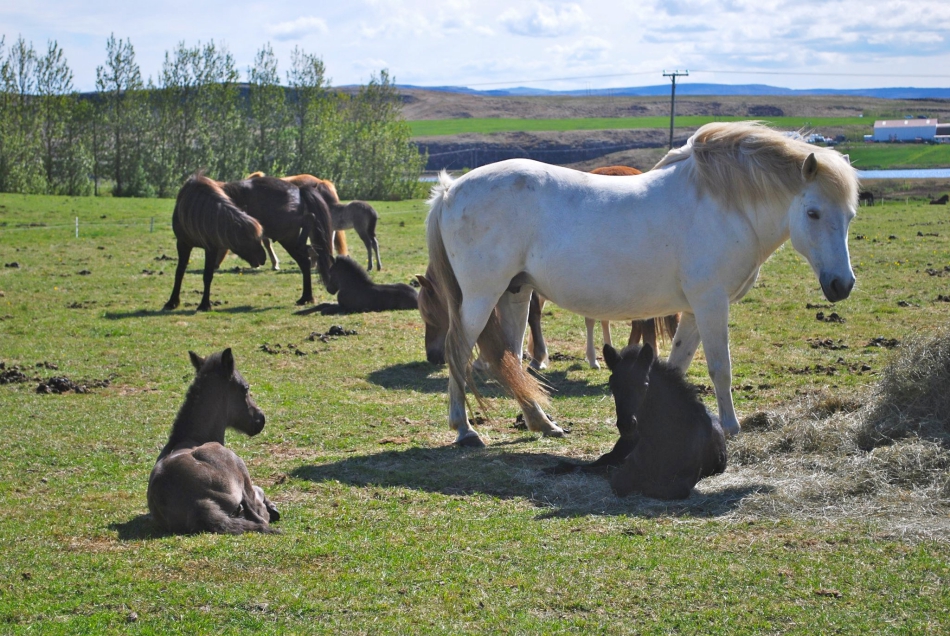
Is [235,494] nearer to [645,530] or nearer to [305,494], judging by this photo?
[305,494]

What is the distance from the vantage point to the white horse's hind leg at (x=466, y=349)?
738 centimetres

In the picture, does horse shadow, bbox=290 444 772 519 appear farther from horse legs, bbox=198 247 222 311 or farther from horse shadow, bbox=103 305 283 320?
horse legs, bbox=198 247 222 311

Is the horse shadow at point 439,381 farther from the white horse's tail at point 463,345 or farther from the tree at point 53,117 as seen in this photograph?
the tree at point 53,117

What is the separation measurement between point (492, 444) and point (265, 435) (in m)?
2.00

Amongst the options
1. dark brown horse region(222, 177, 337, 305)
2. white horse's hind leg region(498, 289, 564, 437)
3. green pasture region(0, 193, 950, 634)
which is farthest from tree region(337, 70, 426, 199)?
white horse's hind leg region(498, 289, 564, 437)

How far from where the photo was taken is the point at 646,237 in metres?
6.95

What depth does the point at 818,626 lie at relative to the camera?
384 cm

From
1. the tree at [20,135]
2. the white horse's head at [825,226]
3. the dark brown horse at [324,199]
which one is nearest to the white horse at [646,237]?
the white horse's head at [825,226]

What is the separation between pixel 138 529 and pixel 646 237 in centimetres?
418

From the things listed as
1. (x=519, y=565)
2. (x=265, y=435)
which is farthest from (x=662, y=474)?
(x=265, y=435)

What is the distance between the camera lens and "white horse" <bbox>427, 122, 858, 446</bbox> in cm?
659

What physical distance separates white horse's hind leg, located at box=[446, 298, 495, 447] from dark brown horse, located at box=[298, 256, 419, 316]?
7210 millimetres

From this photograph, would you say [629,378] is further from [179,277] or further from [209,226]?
[179,277]

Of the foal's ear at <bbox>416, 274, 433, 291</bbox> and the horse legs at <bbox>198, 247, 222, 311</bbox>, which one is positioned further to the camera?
the horse legs at <bbox>198, 247, 222, 311</bbox>
